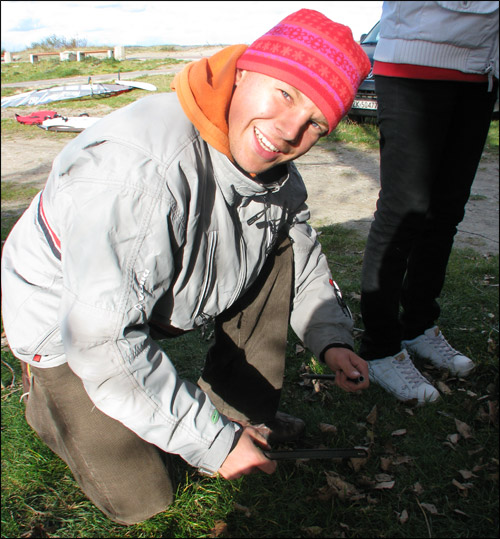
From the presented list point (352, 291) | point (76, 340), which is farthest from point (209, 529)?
point (352, 291)

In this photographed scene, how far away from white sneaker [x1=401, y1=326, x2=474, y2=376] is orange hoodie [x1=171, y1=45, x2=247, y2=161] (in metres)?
1.97

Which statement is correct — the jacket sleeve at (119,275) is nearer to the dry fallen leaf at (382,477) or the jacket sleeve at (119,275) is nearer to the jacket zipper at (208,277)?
the jacket zipper at (208,277)

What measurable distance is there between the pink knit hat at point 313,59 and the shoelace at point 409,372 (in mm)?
1588

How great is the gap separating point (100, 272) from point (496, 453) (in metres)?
2.11

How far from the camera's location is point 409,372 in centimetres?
279

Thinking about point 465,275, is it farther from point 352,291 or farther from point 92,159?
point 92,159

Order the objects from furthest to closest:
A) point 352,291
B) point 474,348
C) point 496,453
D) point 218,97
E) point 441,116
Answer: point 352,291 → point 474,348 → point 496,453 → point 441,116 → point 218,97

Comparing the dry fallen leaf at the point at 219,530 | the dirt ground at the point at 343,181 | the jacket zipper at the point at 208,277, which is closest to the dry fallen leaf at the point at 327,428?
the dry fallen leaf at the point at 219,530

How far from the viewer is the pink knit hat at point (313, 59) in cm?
165

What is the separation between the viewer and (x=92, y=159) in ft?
4.94

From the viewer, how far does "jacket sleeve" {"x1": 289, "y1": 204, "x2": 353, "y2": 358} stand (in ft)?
7.36

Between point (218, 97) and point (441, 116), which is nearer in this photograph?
point (218, 97)

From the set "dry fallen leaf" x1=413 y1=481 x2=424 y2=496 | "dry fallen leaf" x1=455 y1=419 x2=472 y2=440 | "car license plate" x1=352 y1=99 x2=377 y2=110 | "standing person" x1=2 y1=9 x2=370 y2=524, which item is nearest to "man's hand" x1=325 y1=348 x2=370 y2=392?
"standing person" x1=2 y1=9 x2=370 y2=524

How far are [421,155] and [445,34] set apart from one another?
1.67 feet
